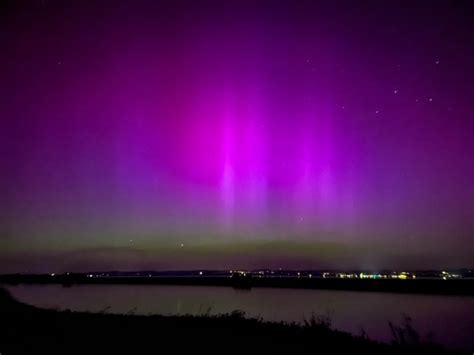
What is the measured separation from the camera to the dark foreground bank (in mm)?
13188

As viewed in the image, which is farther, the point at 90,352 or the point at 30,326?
the point at 30,326

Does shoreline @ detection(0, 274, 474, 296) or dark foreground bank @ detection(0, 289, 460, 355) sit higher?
shoreline @ detection(0, 274, 474, 296)

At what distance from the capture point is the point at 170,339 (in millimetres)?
14977

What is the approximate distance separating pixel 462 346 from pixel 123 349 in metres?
19.3

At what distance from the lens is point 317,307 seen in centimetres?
4591

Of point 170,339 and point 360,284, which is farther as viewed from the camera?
point 360,284

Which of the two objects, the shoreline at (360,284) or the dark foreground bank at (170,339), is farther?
the shoreline at (360,284)

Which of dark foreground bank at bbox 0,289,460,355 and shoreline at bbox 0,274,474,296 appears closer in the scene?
dark foreground bank at bbox 0,289,460,355

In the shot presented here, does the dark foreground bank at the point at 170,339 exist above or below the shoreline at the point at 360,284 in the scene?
below

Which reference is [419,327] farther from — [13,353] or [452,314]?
[13,353]

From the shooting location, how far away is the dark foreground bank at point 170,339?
13.2 m

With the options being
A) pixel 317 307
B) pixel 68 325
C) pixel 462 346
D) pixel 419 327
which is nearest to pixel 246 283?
pixel 317 307

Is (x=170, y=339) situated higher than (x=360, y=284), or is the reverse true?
(x=360, y=284)

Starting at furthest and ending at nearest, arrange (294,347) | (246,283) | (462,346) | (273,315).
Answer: (246,283), (273,315), (462,346), (294,347)
